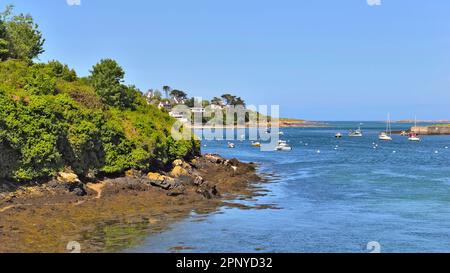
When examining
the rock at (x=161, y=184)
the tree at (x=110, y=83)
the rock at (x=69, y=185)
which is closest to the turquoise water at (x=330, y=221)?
the rock at (x=161, y=184)

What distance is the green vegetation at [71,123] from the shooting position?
31344 mm

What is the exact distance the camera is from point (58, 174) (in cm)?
3309

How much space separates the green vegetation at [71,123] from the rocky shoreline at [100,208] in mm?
1363

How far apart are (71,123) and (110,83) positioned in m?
12.0

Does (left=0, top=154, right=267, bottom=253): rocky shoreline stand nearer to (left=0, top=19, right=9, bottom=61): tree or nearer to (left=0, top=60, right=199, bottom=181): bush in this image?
(left=0, top=60, right=199, bottom=181): bush

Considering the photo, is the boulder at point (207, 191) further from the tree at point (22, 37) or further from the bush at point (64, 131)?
the tree at point (22, 37)

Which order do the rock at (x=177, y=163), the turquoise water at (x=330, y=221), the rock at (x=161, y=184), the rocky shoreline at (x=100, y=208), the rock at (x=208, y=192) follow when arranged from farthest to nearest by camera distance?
the rock at (x=177, y=163) → the rock at (x=161, y=184) → the rock at (x=208, y=192) → the turquoise water at (x=330, y=221) → the rocky shoreline at (x=100, y=208)

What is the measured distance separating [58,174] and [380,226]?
2101 cm

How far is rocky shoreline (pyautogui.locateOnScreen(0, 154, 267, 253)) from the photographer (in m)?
24.1

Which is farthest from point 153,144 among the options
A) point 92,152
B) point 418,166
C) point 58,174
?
point 418,166

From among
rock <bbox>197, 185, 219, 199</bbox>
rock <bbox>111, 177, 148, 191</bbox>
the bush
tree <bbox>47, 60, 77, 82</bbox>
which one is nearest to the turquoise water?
rock <bbox>197, 185, 219, 199</bbox>

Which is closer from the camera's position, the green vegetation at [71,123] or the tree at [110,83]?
the green vegetation at [71,123]

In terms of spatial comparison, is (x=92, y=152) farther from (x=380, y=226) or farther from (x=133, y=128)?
(x=380, y=226)

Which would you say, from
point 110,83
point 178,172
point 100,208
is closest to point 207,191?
point 178,172
